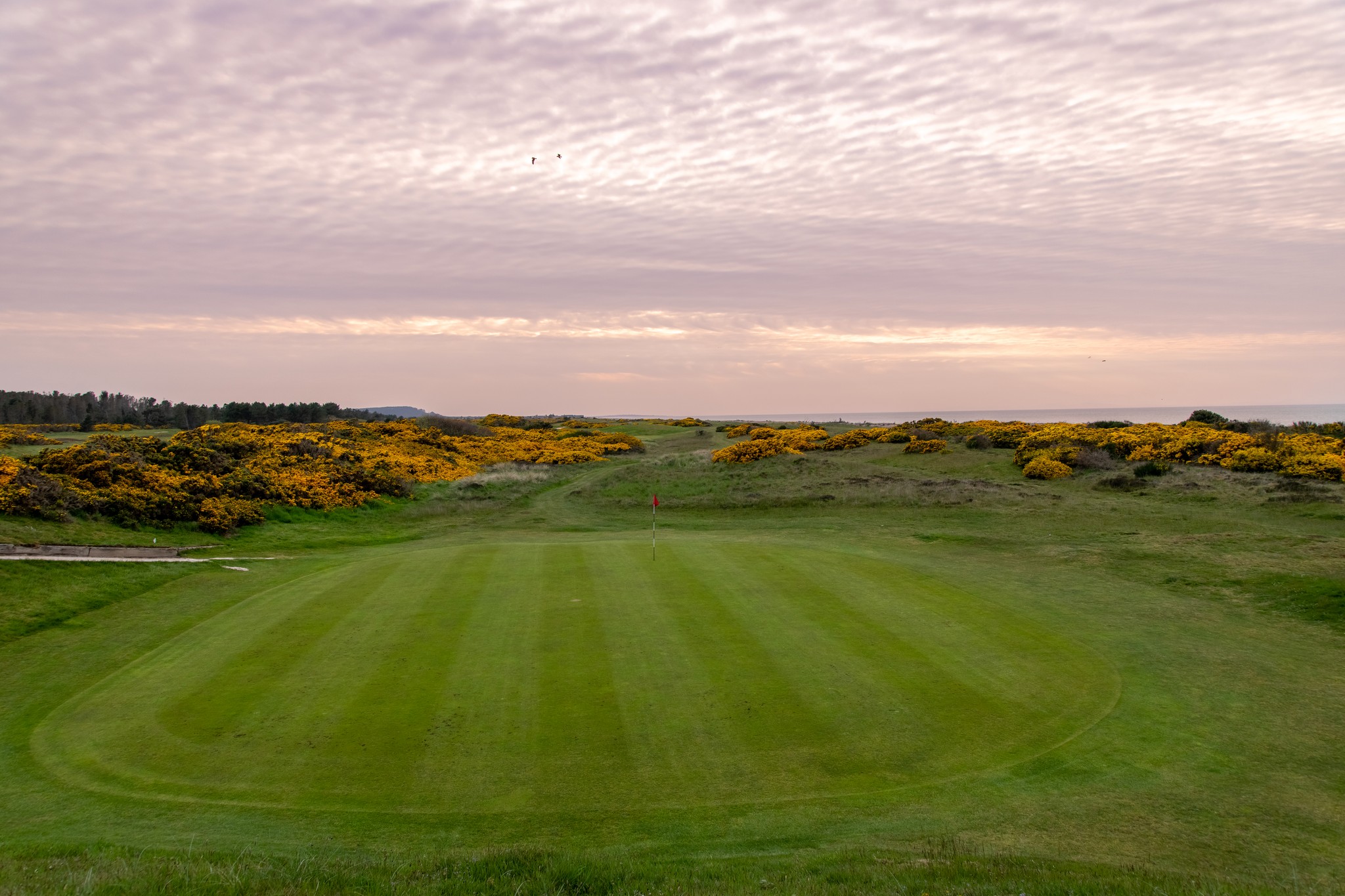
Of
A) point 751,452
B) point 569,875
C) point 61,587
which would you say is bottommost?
point 569,875

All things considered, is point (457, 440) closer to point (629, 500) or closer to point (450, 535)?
point (629, 500)

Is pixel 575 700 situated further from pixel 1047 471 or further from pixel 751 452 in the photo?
pixel 751 452

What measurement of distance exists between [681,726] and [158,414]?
296 ft

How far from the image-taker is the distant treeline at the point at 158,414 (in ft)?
243

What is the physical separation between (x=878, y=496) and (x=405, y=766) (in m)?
25.3

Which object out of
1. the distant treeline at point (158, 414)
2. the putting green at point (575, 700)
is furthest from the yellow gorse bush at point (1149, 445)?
the distant treeline at point (158, 414)

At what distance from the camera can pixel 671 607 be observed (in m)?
13.7

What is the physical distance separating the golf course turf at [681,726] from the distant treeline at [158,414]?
59.9m

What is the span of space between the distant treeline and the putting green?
61.2 meters

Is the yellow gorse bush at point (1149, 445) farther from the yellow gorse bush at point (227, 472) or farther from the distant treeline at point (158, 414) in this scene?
the distant treeline at point (158, 414)

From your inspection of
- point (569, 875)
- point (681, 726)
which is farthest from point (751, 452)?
point (569, 875)

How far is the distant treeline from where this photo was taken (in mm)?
74000

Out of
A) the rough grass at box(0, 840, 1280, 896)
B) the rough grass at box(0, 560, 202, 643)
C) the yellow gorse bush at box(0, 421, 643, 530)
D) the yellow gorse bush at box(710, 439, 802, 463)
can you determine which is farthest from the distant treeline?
the rough grass at box(0, 840, 1280, 896)

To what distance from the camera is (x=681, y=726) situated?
881cm
